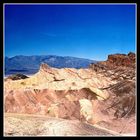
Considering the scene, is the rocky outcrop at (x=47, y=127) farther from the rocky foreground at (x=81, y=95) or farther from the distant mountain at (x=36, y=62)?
the distant mountain at (x=36, y=62)

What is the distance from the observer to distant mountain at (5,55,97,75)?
4.98 m

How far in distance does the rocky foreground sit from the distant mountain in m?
0.07

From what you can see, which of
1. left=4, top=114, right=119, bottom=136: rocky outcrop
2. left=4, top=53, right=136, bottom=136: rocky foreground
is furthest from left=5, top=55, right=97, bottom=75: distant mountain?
left=4, top=114, right=119, bottom=136: rocky outcrop

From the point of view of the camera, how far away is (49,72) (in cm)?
509

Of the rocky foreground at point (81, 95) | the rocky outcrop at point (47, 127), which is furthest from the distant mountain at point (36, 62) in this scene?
the rocky outcrop at point (47, 127)

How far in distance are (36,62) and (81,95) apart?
24.9 inches

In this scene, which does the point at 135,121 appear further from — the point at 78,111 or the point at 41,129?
the point at 41,129

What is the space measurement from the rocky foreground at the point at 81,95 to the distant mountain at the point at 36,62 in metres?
0.07

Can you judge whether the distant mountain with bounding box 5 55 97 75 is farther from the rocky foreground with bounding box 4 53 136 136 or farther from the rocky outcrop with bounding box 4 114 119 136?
the rocky outcrop with bounding box 4 114 119 136

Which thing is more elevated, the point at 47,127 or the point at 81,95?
the point at 81,95

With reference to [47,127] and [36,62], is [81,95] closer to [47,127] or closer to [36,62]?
[47,127]

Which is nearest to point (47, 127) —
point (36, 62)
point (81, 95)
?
point (81, 95)

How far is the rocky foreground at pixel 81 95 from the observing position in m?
4.97

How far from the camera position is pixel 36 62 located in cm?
499
